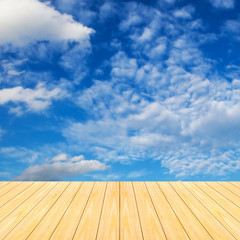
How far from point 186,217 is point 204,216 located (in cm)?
21

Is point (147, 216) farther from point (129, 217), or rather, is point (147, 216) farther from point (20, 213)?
point (20, 213)

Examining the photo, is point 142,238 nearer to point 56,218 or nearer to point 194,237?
point 194,237

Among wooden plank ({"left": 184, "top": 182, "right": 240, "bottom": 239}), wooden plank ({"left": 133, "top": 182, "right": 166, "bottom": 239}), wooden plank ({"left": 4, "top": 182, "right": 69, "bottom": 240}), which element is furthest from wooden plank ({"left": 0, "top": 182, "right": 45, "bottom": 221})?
wooden plank ({"left": 184, "top": 182, "right": 240, "bottom": 239})

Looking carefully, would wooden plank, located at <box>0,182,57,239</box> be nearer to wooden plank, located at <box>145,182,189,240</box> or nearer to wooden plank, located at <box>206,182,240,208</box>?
wooden plank, located at <box>145,182,189,240</box>

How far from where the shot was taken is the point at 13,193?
3.39 m

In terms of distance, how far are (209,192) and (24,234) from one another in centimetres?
240

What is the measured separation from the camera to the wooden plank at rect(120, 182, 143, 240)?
2170mm

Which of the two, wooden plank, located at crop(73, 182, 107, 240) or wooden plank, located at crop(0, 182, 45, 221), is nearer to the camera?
wooden plank, located at crop(73, 182, 107, 240)

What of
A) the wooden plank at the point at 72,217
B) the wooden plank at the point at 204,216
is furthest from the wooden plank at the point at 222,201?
the wooden plank at the point at 72,217

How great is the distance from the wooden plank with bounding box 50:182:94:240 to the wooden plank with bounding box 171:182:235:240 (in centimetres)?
124

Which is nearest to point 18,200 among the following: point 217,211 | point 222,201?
point 217,211

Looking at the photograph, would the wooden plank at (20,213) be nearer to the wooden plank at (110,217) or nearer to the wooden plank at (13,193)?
the wooden plank at (13,193)

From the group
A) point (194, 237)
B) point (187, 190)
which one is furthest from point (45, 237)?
point (187, 190)

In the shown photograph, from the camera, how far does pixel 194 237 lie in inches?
85.2
